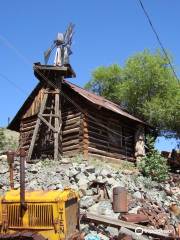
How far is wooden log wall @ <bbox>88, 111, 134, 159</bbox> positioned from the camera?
2447 centimetres

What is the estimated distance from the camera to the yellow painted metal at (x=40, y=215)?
933cm

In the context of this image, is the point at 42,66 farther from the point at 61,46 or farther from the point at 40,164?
the point at 40,164

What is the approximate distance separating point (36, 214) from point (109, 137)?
16648 mm

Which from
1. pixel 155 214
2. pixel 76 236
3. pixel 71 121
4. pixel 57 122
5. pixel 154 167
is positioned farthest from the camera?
pixel 71 121

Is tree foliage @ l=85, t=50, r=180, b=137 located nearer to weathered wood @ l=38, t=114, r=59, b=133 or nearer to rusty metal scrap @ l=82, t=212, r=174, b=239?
weathered wood @ l=38, t=114, r=59, b=133

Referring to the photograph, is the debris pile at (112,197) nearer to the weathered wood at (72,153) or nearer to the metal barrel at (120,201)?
the metal barrel at (120,201)

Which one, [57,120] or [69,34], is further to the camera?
[69,34]

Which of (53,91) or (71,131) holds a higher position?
(53,91)

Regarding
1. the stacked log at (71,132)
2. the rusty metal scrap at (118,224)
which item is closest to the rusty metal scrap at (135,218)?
the rusty metal scrap at (118,224)

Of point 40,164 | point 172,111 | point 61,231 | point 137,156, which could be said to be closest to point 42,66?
point 40,164

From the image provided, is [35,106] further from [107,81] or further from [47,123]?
[107,81]

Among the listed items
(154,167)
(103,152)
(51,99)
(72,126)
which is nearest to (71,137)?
(72,126)

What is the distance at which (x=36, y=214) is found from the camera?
9438mm

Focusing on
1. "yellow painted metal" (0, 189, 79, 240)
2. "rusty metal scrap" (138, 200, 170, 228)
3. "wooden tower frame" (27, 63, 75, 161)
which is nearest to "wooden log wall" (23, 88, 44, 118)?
"wooden tower frame" (27, 63, 75, 161)
